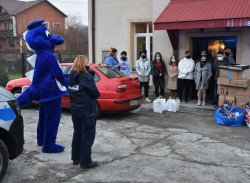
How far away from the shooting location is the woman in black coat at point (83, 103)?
17.4ft

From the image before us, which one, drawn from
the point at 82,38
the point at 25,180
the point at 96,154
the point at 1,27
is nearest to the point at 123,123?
the point at 96,154

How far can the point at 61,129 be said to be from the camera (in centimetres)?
813

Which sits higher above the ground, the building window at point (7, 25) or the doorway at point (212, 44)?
the building window at point (7, 25)

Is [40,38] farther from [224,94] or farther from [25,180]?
[224,94]

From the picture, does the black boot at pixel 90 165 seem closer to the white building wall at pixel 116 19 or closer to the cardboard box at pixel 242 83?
the cardboard box at pixel 242 83

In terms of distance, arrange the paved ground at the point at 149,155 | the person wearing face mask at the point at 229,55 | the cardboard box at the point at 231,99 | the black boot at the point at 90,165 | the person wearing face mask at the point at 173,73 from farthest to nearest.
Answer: the person wearing face mask at the point at 173,73
the person wearing face mask at the point at 229,55
the cardboard box at the point at 231,99
the black boot at the point at 90,165
the paved ground at the point at 149,155

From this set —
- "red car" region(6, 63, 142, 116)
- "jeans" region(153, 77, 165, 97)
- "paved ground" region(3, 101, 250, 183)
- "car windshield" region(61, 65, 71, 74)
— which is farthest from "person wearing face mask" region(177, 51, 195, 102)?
"car windshield" region(61, 65, 71, 74)

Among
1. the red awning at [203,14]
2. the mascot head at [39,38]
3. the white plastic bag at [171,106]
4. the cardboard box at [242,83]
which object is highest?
the red awning at [203,14]

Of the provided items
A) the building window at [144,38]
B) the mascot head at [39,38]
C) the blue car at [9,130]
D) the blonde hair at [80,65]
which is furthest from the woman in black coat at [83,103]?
the building window at [144,38]

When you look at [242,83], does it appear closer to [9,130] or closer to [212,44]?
[212,44]

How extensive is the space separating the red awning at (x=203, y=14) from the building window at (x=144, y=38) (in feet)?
6.72

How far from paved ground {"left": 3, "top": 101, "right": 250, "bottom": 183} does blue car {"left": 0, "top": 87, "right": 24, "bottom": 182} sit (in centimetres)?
40

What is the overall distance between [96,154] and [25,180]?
1.54 metres

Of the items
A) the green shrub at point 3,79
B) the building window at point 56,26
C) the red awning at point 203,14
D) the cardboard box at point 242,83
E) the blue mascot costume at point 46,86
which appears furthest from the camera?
the building window at point 56,26
